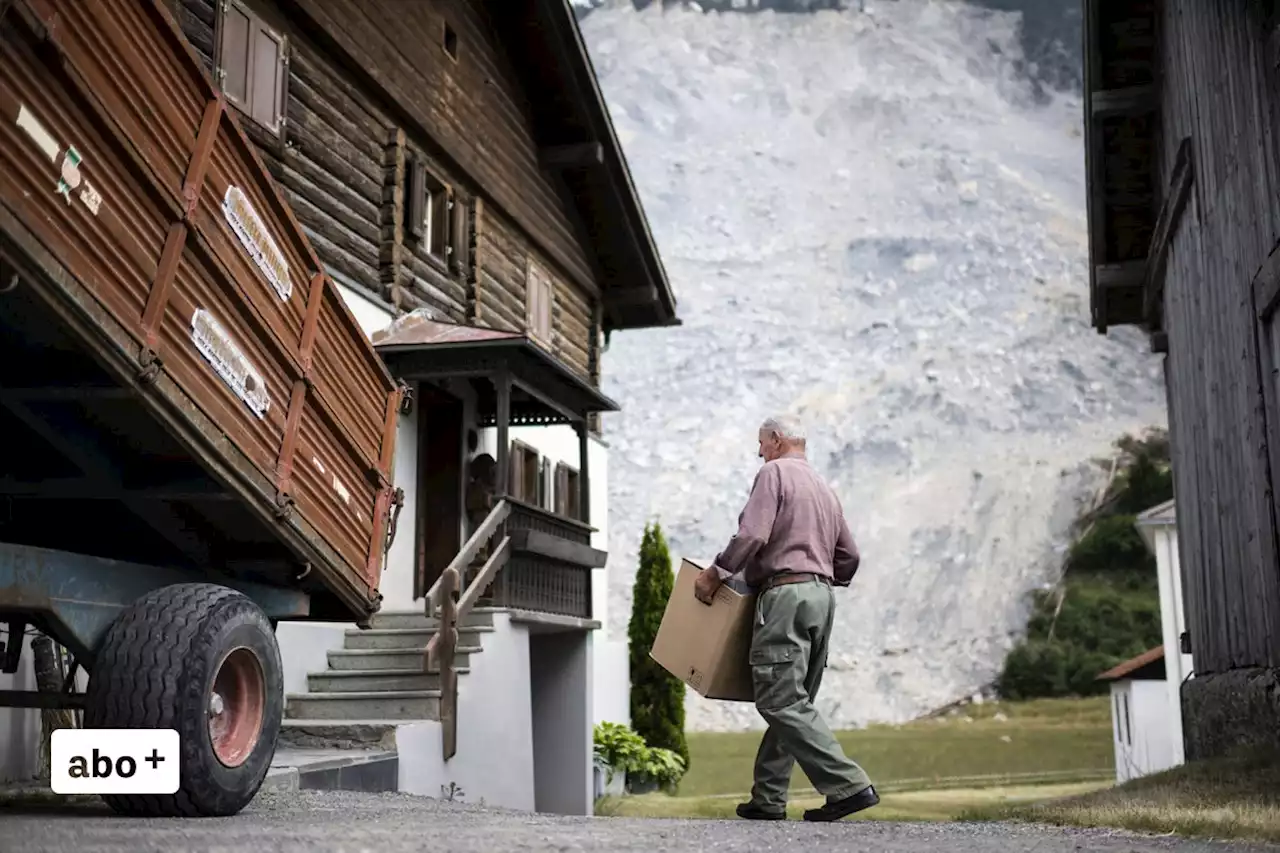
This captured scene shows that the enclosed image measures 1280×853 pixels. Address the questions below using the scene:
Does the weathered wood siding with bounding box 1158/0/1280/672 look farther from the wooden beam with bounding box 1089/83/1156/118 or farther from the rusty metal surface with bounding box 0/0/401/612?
the rusty metal surface with bounding box 0/0/401/612

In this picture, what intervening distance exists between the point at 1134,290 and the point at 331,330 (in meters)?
13.1

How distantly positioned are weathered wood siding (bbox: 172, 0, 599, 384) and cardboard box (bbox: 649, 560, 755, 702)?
7266mm

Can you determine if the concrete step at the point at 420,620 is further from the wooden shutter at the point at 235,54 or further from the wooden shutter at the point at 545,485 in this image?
the wooden shutter at the point at 545,485

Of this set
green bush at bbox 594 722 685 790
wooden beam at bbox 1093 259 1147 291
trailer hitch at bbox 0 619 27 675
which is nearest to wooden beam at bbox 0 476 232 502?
trailer hitch at bbox 0 619 27 675

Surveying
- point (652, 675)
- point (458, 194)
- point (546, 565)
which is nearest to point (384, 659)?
point (546, 565)

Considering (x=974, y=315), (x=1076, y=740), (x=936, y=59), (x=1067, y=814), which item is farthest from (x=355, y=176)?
(x=936, y=59)

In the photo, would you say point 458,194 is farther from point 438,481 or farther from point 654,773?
point 654,773

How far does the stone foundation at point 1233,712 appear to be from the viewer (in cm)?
848

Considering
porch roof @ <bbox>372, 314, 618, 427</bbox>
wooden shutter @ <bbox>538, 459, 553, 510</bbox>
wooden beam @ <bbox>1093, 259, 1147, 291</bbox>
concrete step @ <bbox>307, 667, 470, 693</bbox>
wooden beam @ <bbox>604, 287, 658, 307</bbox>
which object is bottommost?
concrete step @ <bbox>307, 667, 470, 693</bbox>

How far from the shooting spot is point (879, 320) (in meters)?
74.2

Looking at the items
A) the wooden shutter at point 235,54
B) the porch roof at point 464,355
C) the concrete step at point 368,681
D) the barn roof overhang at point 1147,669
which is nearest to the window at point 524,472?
the porch roof at point 464,355

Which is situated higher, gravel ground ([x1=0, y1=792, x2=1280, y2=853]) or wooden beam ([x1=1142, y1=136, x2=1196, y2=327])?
wooden beam ([x1=1142, y1=136, x2=1196, y2=327])

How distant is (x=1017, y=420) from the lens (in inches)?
2635

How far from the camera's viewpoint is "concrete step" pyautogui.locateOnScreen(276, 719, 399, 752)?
10.0 m
